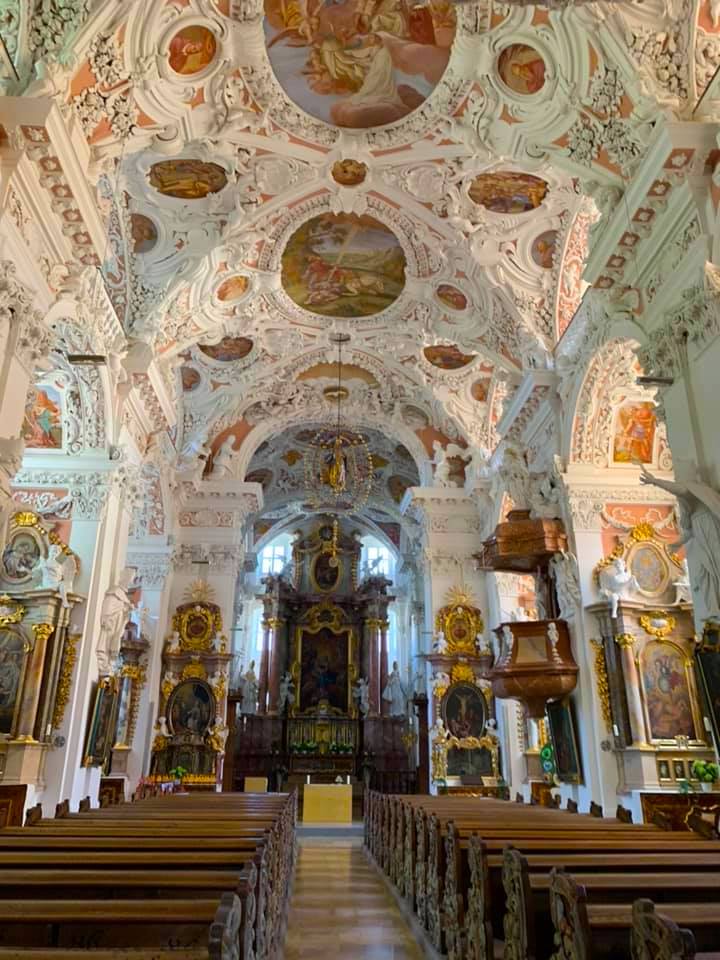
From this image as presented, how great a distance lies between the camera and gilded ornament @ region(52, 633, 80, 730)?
32.3 ft

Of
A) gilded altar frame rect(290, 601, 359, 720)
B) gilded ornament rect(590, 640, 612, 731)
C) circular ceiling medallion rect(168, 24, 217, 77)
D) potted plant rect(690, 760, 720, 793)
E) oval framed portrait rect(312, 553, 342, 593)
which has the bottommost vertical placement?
potted plant rect(690, 760, 720, 793)

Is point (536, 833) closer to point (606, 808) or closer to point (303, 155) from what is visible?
point (606, 808)

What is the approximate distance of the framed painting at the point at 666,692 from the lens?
978 centimetres

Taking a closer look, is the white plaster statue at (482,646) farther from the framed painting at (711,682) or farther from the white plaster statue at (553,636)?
the framed painting at (711,682)

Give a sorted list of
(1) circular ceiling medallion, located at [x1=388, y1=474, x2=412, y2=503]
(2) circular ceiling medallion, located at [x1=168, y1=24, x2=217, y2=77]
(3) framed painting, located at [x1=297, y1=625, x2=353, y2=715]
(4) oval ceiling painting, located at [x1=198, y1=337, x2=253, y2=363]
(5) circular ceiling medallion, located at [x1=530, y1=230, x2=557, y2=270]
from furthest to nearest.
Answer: (3) framed painting, located at [x1=297, y1=625, x2=353, y2=715] < (1) circular ceiling medallion, located at [x1=388, y1=474, x2=412, y2=503] < (4) oval ceiling painting, located at [x1=198, y1=337, x2=253, y2=363] < (5) circular ceiling medallion, located at [x1=530, y1=230, x2=557, y2=270] < (2) circular ceiling medallion, located at [x1=168, y1=24, x2=217, y2=77]

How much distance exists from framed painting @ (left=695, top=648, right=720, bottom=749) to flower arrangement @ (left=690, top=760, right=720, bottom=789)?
3178 millimetres

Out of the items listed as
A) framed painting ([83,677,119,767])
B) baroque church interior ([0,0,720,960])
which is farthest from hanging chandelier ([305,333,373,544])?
framed painting ([83,677,119,767])

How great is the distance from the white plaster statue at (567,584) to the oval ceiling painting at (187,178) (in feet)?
25.7

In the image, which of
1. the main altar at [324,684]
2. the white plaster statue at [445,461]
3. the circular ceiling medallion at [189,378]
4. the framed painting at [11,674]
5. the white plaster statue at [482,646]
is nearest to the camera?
the framed painting at [11,674]

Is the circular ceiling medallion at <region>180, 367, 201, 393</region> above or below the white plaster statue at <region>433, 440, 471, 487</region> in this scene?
above

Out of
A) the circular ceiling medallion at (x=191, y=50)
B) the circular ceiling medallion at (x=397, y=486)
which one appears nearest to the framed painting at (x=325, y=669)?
the circular ceiling medallion at (x=397, y=486)

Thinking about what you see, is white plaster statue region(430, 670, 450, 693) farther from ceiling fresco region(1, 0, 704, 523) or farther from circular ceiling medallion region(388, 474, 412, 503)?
circular ceiling medallion region(388, 474, 412, 503)

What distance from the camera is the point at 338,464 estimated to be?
1391 cm

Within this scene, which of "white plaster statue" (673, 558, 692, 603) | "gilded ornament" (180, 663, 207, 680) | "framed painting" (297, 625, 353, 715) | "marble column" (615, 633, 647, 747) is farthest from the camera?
"framed painting" (297, 625, 353, 715)
